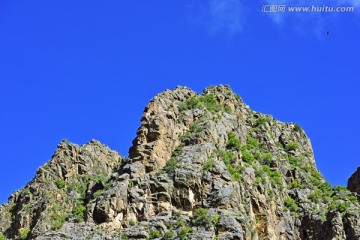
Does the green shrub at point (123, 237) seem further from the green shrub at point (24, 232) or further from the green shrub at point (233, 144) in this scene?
the green shrub at point (233, 144)

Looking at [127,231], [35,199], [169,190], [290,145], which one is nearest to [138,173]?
[169,190]

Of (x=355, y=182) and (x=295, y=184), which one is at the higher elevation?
(x=355, y=182)

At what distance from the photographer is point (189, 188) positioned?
3713 inches

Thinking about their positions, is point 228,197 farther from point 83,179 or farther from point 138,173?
point 83,179

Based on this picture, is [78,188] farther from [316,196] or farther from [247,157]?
[316,196]

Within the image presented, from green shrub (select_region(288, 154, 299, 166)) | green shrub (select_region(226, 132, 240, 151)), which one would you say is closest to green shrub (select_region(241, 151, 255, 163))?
green shrub (select_region(226, 132, 240, 151))

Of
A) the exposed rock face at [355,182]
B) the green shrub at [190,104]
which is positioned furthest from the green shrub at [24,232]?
the exposed rock face at [355,182]

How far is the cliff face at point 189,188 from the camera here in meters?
89.8

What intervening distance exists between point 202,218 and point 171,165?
14.6 m

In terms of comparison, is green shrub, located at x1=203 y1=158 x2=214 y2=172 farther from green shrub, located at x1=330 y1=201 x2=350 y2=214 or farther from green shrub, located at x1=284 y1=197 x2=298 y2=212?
green shrub, located at x1=330 y1=201 x2=350 y2=214

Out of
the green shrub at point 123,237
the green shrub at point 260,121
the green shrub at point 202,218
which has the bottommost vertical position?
the green shrub at point 123,237

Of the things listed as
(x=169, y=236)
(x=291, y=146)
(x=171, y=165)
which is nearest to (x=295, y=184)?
(x=291, y=146)

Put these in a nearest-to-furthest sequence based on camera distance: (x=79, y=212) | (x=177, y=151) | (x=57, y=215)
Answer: (x=79, y=212), (x=57, y=215), (x=177, y=151)

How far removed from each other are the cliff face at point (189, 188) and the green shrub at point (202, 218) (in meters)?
0.21
